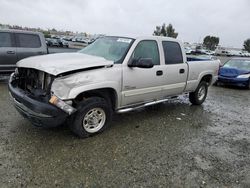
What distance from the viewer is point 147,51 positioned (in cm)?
482

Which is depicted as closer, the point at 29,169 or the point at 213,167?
the point at 29,169

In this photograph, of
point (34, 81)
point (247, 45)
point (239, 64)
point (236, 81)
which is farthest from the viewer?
point (247, 45)

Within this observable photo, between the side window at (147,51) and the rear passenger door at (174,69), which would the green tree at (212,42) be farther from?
the side window at (147,51)

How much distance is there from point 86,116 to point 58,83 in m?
0.80

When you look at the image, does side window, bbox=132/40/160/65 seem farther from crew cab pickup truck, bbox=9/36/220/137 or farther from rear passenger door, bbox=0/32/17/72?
rear passenger door, bbox=0/32/17/72

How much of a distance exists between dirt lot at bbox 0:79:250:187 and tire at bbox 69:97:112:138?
16 cm

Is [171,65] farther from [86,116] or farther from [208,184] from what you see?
[208,184]

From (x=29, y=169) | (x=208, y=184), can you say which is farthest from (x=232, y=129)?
(x=29, y=169)

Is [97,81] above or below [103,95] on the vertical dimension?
above

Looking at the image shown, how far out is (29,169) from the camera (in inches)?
121

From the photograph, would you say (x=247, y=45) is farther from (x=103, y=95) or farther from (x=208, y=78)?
(x=103, y=95)

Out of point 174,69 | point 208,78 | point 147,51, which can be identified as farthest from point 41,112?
point 208,78

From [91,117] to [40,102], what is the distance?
0.94 metres

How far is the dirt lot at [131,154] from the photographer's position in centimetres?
299
